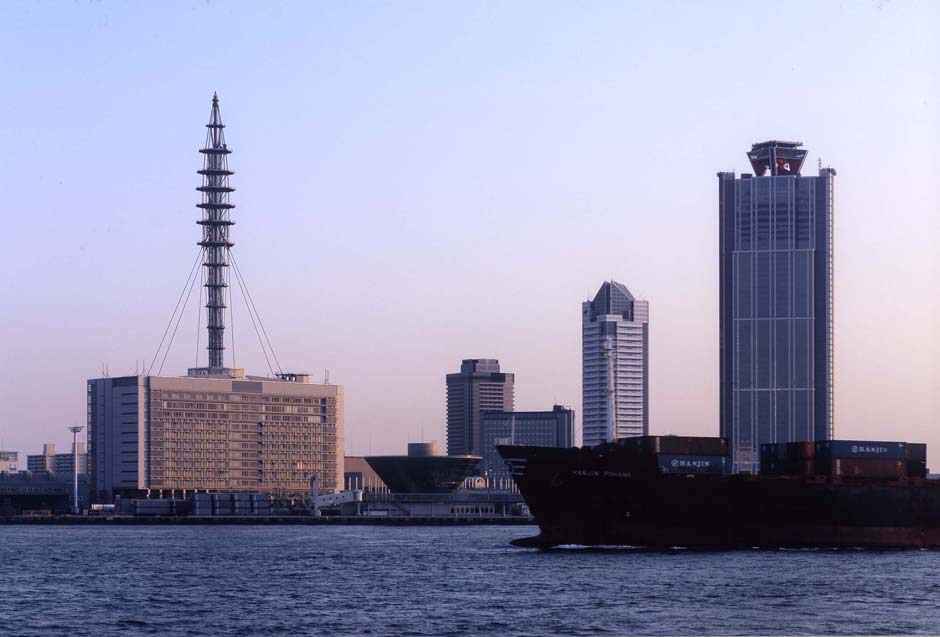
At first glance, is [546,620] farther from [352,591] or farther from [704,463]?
[704,463]

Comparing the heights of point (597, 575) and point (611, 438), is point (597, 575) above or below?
below

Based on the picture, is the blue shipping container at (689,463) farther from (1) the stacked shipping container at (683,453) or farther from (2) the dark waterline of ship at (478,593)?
(2) the dark waterline of ship at (478,593)

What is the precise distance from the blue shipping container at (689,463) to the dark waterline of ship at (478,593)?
22.5 feet

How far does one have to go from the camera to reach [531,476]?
107938 mm

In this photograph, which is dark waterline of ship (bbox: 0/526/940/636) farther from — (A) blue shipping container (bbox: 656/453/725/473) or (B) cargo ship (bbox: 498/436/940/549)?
(A) blue shipping container (bbox: 656/453/725/473)

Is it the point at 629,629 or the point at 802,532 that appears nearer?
the point at 629,629

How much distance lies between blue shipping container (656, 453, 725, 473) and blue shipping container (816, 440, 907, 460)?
7.93m

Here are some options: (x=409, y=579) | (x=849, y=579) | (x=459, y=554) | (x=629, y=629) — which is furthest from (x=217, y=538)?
(x=629, y=629)

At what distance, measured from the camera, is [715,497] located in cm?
10850

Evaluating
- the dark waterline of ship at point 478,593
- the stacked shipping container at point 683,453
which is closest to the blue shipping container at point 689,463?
the stacked shipping container at point 683,453

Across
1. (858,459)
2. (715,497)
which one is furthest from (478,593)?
(858,459)

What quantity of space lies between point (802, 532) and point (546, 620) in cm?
4801

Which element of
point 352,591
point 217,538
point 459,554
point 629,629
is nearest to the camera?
point 629,629

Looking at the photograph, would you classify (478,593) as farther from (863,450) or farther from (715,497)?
(863,450)
